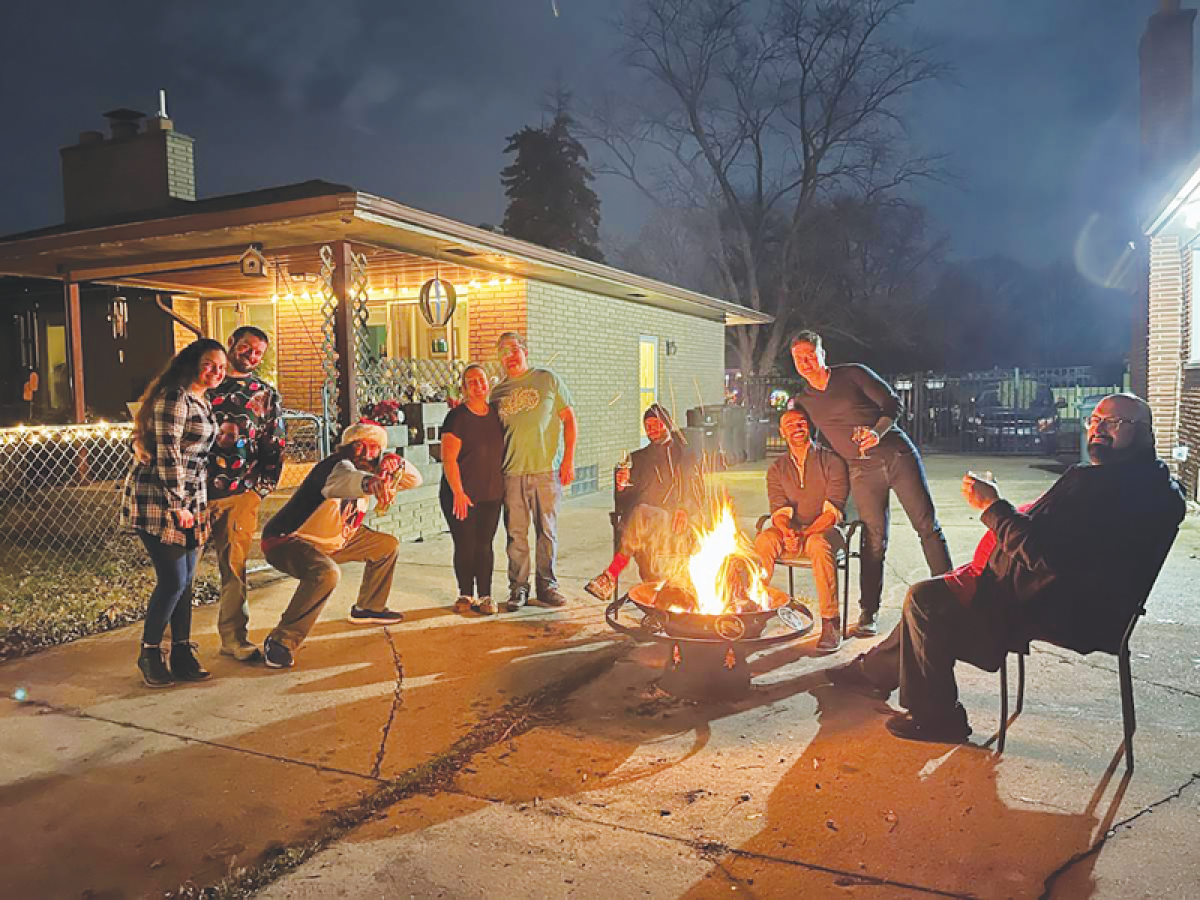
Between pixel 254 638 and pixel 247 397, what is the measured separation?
1.54 metres

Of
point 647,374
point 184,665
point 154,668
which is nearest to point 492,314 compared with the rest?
Result: point 647,374

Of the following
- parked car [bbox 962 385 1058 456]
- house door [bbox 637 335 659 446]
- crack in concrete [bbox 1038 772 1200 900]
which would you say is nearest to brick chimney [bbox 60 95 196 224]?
house door [bbox 637 335 659 446]

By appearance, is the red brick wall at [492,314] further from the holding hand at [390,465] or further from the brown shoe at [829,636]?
the brown shoe at [829,636]

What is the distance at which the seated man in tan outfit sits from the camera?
513 cm

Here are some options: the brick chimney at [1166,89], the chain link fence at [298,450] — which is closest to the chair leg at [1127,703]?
the chain link fence at [298,450]

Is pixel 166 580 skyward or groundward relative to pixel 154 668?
skyward

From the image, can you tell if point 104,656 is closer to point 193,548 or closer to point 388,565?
point 193,548

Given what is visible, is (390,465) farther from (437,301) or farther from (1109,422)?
(437,301)

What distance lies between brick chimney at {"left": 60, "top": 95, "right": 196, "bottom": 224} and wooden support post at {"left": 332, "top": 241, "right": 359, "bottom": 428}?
602 cm

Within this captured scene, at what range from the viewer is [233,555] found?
4.95 meters

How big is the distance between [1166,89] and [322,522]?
59.9 ft

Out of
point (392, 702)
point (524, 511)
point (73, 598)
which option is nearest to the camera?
point (392, 702)

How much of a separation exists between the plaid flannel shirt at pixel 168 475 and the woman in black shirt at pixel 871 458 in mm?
3346

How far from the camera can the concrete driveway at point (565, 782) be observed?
2.81 meters
